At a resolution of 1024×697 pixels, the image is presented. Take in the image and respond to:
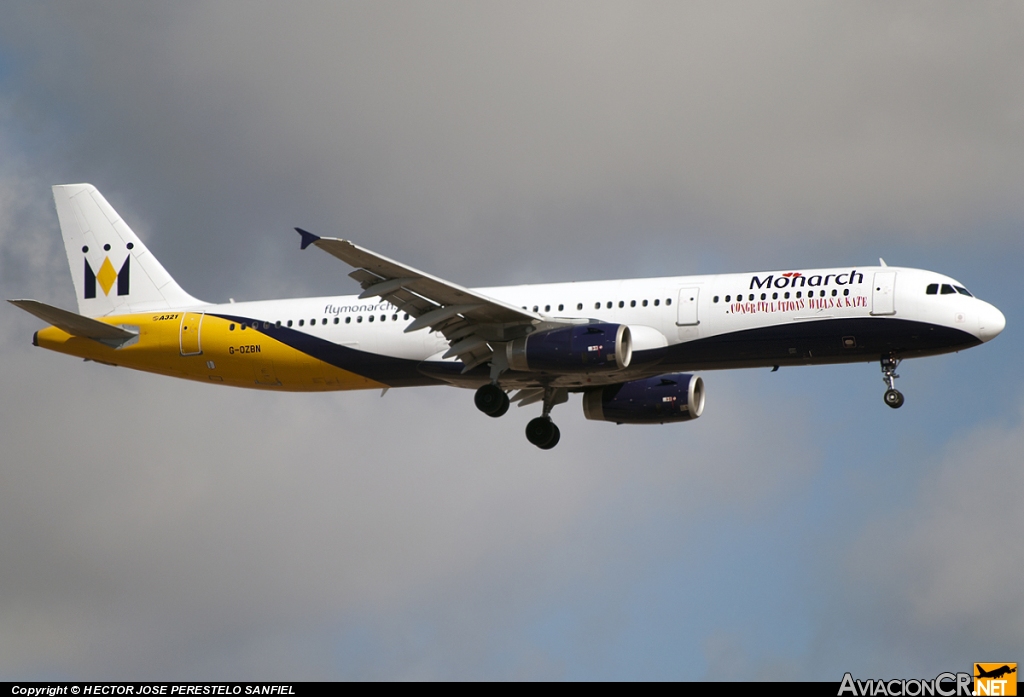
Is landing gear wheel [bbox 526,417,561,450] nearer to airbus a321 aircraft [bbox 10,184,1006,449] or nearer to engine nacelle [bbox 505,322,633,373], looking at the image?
airbus a321 aircraft [bbox 10,184,1006,449]

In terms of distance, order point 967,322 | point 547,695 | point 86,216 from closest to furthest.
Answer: point 547,695
point 967,322
point 86,216

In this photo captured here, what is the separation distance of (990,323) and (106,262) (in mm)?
32832

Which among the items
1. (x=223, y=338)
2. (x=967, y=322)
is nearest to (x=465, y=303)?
(x=223, y=338)

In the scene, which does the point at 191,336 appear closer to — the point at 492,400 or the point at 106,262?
the point at 106,262

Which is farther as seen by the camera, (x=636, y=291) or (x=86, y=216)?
(x=86, y=216)

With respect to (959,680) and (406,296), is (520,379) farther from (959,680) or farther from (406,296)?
(959,680)

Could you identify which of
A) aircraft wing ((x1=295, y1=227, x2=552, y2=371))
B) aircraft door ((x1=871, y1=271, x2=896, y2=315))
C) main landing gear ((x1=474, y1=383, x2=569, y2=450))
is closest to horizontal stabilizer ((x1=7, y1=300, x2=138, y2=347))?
aircraft wing ((x1=295, y1=227, x2=552, y2=371))

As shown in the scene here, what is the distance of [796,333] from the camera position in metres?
50.5

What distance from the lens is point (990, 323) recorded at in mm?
50406

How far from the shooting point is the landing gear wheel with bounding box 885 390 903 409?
50812mm

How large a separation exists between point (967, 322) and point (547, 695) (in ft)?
66.2

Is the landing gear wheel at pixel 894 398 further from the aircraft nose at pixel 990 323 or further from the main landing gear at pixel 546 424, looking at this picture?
the main landing gear at pixel 546 424

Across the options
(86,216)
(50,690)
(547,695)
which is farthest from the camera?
(86,216)

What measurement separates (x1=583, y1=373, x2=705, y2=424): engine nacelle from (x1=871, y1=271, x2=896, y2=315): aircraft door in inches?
355
